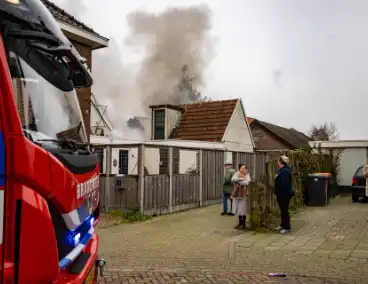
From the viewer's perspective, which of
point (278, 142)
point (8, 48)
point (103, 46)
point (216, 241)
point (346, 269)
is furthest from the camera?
point (278, 142)

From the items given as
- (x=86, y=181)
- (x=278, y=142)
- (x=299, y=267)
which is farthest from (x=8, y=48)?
(x=278, y=142)

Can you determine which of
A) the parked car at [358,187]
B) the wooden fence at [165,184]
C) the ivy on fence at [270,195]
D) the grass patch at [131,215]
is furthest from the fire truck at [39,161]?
the parked car at [358,187]

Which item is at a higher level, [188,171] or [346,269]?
[188,171]

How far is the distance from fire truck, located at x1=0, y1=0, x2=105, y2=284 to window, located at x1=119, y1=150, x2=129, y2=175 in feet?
27.5

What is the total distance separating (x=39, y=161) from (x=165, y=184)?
9.68 metres

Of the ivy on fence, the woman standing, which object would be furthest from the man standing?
the woman standing

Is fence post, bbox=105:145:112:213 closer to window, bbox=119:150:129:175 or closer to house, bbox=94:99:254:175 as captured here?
window, bbox=119:150:129:175

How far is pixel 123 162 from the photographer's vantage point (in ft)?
39.0

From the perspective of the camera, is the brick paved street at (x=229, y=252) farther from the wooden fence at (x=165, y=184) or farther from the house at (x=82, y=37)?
the house at (x=82, y=37)

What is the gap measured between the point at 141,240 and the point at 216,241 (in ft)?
5.04

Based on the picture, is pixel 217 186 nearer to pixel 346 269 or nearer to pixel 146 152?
pixel 146 152

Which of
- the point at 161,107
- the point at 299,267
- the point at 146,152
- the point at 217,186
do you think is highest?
the point at 161,107

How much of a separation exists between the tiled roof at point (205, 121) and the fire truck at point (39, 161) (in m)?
17.7

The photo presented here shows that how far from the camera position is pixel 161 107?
2275cm
